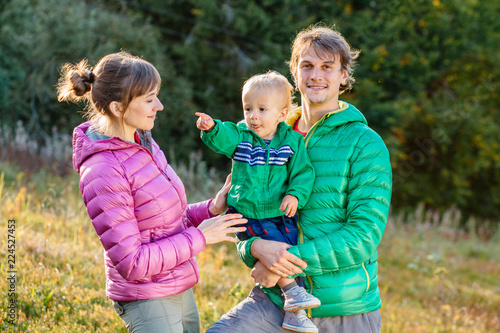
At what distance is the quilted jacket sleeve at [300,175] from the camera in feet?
8.58

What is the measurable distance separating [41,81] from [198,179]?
14.0 feet

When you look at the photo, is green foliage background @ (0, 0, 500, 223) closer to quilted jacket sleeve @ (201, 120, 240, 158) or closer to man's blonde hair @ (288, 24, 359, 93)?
man's blonde hair @ (288, 24, 359, 93)

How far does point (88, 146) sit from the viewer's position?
7.82ft

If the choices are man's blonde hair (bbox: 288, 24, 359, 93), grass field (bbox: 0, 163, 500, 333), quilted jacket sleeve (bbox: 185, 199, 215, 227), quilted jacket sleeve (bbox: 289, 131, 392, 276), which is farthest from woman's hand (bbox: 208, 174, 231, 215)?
grass field (bbox: 0, 163, 500, 333)

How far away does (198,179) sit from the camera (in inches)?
361

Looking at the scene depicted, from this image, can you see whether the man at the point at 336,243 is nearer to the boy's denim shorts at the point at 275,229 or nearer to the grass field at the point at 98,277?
the boy's denim shorts at the point at 275,229

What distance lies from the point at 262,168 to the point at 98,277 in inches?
94.3

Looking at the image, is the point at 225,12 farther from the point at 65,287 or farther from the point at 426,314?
the point at 65,287

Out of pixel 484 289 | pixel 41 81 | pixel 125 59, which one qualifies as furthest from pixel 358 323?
pixel 41 81

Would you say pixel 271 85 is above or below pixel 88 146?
above

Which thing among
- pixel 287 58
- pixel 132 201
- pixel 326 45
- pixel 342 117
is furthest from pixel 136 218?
pixel 287 58

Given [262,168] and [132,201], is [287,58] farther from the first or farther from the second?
[132,201]

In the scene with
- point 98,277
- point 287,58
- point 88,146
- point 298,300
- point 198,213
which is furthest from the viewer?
point 287,58

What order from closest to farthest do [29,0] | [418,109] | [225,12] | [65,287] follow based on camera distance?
[65,287] → [29,0] → [225,12] → [418,109]
